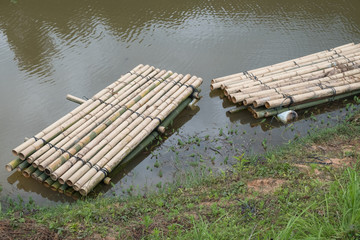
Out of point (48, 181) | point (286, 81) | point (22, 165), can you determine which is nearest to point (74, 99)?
point (22, 165)

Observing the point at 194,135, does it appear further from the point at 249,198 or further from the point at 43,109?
the point at 43,109

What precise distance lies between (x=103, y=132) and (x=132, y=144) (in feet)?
2.38

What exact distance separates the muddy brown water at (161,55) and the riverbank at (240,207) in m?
0.82

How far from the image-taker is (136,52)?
10.8m

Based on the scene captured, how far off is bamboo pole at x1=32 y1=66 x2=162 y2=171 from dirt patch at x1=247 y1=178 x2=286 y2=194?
3516 mm

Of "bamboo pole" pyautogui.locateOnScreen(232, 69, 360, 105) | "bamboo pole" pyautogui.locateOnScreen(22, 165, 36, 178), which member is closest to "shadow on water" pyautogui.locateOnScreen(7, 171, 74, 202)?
"bamboo pole" pyautogui.locateOnScreen(22, 165, 36, 178)

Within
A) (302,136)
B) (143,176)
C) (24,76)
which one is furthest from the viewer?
(24,76)

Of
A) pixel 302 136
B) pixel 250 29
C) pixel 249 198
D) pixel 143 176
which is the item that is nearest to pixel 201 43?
pixel 250 29

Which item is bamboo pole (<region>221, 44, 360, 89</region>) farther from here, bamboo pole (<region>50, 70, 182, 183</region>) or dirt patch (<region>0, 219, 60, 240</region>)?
dirt patch (<region>0, 219, 60, 240</region>)

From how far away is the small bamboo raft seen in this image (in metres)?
6.61

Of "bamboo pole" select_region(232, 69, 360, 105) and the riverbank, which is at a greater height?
"bamboo pole" select_region(232, 69, 360, 105)

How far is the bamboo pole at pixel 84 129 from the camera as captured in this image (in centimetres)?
668

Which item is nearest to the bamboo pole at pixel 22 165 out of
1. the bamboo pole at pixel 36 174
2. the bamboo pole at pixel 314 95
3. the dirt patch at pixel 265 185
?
the bamboo pole at pixel 36 174

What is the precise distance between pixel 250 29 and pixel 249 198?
753cm
